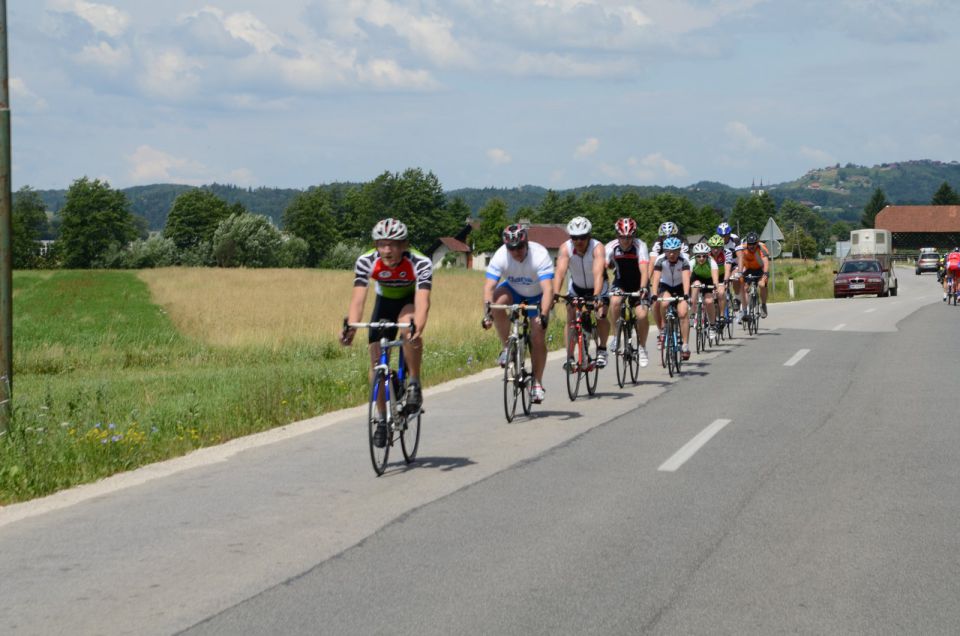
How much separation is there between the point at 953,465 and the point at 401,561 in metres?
4.92

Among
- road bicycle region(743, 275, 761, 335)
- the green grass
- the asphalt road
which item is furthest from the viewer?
road bicycle region(743, 275, 761, 335)

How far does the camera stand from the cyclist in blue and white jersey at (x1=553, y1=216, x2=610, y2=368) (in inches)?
471

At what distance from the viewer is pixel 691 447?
9.33 metres

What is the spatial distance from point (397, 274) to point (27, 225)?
136344mm

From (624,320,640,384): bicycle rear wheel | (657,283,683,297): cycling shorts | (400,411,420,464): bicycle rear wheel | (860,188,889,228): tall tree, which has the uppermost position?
(860,188,889,228): tall tree

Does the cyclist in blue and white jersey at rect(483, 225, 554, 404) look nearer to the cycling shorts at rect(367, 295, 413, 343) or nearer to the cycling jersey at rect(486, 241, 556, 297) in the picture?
the cycling jersey at rect(486, 241, 556, 297)

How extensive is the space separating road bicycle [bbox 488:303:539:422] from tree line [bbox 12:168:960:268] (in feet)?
317

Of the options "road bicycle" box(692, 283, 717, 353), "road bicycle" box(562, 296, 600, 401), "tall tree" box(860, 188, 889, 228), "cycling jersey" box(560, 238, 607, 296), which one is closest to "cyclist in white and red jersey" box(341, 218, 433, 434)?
"road bicycle" box(562, 296, 600, 401)

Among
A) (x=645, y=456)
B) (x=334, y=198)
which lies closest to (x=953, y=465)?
(x=645, y=456)

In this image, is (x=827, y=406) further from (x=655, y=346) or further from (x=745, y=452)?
(x=655, y=346)

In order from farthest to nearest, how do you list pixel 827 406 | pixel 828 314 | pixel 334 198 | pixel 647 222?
1. pixel 334 198
2. pixel 647 222
3. pixel 828 314
4. pixel 827 406

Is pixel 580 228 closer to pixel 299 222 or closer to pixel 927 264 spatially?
pixel 927 264

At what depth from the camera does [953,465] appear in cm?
858

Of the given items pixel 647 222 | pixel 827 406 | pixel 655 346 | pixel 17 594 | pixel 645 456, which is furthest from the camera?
pixel 647 222
